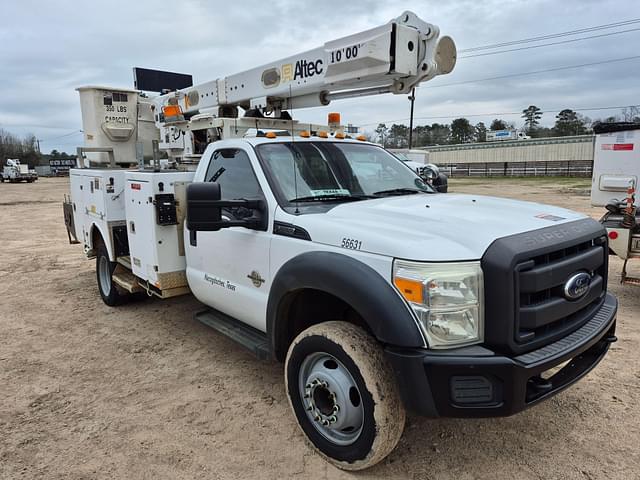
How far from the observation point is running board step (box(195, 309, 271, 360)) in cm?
338

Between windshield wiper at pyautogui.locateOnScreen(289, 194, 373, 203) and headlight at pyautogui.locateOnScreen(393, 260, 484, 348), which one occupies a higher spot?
windshield wiper at pyautogui.locateOnScreen(289, 194, 373, 203)

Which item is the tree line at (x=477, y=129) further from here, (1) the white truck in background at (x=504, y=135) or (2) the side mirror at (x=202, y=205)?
(2) the side mirror at (x=202, y=205)

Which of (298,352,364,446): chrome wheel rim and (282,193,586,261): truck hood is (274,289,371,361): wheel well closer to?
(298,352,364,446): chrome wheel rim

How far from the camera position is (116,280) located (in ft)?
18.2

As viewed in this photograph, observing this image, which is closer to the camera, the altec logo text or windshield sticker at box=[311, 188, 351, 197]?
windshield sticker at box=[311, 188, 351, 197]

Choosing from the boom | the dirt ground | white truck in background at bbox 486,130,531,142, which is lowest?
the dirt ground

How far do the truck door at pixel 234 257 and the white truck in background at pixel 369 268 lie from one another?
0.05 ft

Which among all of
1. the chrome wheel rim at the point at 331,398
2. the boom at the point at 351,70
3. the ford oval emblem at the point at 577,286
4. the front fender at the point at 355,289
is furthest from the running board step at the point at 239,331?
the boom at the point at 351,70

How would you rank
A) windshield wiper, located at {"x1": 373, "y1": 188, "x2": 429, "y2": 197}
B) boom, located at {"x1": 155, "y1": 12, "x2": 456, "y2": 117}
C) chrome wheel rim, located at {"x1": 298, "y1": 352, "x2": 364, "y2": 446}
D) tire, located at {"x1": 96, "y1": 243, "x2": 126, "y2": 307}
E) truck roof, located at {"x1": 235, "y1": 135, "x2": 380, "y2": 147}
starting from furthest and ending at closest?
tire, located at {"x1": 96, "y1": 243, "x2": 126, "y2": 307} < boom, located at {"x1": 155, "y1": 12, "x2": 456, "y2": 117} < truck roof, located at {"x1": 235, "y1": 135, "x2": 380, "y2": 147} < windshield wiper, located at {"x1": 373, "y1": 188, "x2": 429, "y2": 197} < chrome wheel rim, located at {"x1": 298, "y1": 352, "x2": 364, "y2": 446}

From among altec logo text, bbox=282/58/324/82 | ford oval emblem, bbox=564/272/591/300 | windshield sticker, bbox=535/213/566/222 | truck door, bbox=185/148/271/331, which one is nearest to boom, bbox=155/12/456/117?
altec logo text, bbox=282/58/324/82

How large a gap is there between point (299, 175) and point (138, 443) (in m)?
2.10

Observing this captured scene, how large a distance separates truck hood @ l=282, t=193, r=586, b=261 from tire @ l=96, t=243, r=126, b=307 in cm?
374

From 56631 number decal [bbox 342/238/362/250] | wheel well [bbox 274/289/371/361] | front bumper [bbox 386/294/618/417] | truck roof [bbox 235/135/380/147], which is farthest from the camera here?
truck roof [bbox 235/135/380/147]

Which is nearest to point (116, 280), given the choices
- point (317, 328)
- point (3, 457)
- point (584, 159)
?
point (3, 457)
